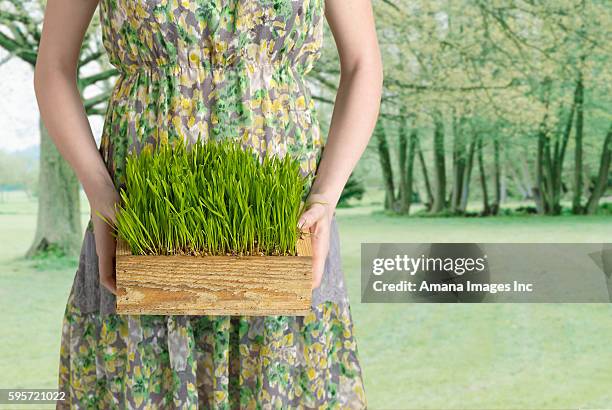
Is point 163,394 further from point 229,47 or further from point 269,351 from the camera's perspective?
point 229,47

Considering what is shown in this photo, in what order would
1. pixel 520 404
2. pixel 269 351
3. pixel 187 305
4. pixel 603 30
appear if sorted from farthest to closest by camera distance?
pixel 603 30, pixel 520 404, pixel 269 351, pixel 187 305

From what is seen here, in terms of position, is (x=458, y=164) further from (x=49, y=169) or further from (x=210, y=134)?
(x=210, y=134)

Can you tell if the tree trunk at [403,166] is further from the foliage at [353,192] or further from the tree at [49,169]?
the tree at [49,169]

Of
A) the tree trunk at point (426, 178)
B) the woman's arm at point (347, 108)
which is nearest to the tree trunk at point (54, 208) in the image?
the tree trunk at point (426, 178)

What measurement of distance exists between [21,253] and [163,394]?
4157 mm

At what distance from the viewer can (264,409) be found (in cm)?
96

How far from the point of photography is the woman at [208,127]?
0.94 metres

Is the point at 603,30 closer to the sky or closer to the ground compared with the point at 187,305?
closer to the sky

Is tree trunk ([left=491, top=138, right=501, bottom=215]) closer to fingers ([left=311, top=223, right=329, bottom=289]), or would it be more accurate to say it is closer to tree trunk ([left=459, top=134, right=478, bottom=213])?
tree trunk ([left=459, top=134, right=478, bottom=213])

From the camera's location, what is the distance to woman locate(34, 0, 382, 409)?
3.08 feet

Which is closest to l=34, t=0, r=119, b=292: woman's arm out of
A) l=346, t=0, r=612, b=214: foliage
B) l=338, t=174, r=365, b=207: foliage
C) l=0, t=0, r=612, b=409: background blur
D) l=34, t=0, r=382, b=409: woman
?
l=34, t=0, r=382, b=409: woman

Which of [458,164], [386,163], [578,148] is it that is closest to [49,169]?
[386,163]

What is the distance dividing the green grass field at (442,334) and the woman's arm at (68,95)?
9.44 ft

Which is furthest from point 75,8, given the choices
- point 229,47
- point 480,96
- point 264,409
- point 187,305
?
point 480,96
